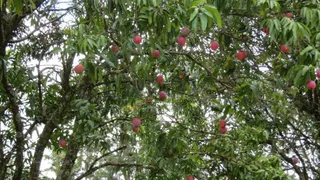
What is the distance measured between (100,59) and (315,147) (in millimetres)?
3905

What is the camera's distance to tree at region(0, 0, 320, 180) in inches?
99.3

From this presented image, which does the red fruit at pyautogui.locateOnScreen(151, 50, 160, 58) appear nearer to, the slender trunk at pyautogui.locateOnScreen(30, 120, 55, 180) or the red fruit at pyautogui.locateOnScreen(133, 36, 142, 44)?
the red fruit at pyautogui.locateOnScreen(133, 36, 142, 44)

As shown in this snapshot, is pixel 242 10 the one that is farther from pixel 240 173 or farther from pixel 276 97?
pixel 240 173

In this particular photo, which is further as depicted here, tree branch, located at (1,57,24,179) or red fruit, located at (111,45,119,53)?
tree branch, located at (1,57,24,179)

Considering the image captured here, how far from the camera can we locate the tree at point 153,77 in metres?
2.52

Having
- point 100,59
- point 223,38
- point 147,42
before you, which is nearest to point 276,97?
Answer: point 223,38

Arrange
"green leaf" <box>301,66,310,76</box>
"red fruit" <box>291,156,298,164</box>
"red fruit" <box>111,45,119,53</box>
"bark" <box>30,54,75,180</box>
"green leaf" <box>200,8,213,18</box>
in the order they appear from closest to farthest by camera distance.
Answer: "green leaf" <box>200,8,213,18</box> → "green leaf" <box>301,66,310,76</box> → "red fruit" <box>111,45,119,53</box> → "bark" <box>30,54,75,180</box> → "red fruit" <box>291,156,298,164</box>

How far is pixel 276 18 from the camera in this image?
8.45 feet

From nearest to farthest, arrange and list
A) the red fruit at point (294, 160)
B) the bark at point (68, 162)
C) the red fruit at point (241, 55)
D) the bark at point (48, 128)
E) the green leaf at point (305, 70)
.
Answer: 1. the green leaf at point (305, 70)
2. the red fruit at point (241, 55)
3. the bark at point (48, 128)
4. the bark at point (68, 162)
5. the red fruit at point (294, 160)

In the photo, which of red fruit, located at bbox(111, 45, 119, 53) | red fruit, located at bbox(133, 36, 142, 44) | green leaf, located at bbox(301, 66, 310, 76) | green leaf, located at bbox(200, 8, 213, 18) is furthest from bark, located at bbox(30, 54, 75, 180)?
green leaf, located at bbox(301, 66, 310, 76)

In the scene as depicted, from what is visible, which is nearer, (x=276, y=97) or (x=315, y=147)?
(x=276, y=97)

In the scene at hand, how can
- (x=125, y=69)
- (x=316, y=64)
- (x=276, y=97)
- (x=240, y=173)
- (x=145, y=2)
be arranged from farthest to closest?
(x=240, y=173) < (x=276, y=97) < (x=125, y=69) < (x=316, y=64) < (x=145, y=2)

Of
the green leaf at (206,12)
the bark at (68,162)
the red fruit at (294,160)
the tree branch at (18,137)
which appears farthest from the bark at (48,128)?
the red fruit at (294,160)

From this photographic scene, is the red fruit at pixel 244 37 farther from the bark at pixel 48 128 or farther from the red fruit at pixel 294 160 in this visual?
the red fruit at pixel 294 160
